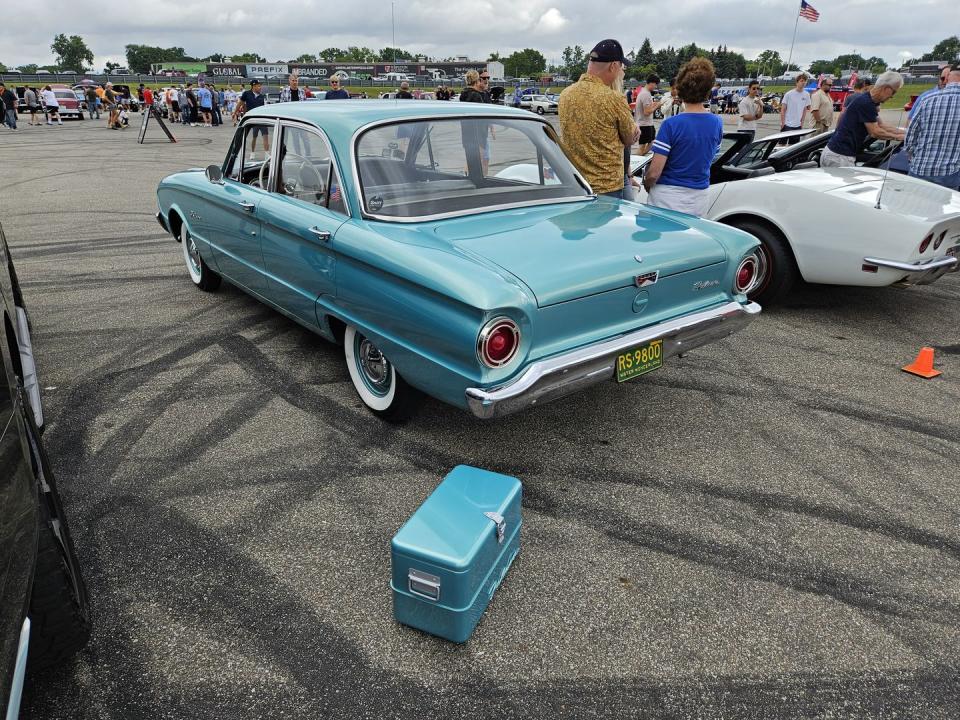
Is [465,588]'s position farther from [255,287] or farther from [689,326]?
[255,287]

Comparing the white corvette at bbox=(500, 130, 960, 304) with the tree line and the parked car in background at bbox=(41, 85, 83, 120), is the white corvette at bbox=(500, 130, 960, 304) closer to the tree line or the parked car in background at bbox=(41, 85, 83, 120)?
the parked car in background at bbox=(41, 85, 83, 120)

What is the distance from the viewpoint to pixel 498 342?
2727 mm

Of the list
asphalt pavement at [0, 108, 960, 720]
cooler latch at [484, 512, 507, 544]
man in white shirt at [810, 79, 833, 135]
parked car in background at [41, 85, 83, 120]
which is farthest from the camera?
parked car in background at [41, 85, 83, 120]

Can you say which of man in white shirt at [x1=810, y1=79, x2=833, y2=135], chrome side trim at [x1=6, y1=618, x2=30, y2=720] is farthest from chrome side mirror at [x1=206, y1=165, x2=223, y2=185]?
man in white shirt at [x1=810, y1=79, x2=833, y2=135]

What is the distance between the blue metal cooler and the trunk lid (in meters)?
0.87

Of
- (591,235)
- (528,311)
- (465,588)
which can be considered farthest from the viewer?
(591,235)

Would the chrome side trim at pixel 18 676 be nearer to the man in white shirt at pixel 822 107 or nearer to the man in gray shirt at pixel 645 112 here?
the man in gray shirt at pixel 645 112

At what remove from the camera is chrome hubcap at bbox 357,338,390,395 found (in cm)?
356

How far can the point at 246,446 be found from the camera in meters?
3.44

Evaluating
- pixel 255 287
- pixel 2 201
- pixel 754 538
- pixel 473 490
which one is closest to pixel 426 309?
pixel 473 490

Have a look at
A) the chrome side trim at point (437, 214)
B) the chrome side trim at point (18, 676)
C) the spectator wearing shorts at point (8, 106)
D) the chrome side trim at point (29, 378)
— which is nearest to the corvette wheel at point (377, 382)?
the chrome side trim at point (437, 214)

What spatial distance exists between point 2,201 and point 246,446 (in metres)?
9.27

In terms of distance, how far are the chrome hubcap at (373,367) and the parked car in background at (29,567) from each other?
1.77 metres

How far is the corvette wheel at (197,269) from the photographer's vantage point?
5.60 meters
